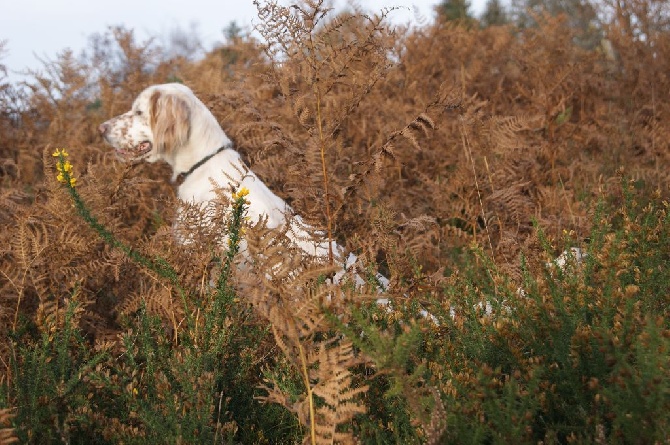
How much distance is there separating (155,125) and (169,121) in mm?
146

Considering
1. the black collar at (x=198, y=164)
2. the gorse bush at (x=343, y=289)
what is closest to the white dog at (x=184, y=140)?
the black collar at (x=198, y=164)

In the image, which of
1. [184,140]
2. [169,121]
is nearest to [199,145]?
[184,140]

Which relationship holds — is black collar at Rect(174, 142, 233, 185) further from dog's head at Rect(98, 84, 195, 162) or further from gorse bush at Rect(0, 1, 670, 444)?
gorse bush at Rect(0, 1, 670, 444)

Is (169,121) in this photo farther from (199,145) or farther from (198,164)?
(198,164)

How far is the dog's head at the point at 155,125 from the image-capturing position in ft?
14.4

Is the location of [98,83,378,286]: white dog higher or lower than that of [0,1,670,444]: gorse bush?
higher

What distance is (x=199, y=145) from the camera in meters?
4.42

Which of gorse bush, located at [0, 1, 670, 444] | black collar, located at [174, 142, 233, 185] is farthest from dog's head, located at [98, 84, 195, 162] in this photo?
gorse bush, located at [0, 1, 670, 444]

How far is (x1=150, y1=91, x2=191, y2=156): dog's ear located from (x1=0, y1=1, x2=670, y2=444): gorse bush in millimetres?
512

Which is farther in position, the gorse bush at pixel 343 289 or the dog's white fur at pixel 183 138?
the dog's white fur at pixel 183 138

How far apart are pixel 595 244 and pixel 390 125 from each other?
2.88 m

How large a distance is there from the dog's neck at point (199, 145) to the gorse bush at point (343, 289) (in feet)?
1.13

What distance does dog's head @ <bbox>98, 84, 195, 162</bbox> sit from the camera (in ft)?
14.4

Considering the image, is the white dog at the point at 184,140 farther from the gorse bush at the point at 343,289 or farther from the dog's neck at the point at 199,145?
the gorse bush at the point at 343,289
